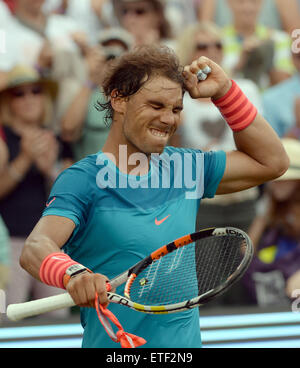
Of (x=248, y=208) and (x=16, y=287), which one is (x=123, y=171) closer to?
(x=16, y=287)

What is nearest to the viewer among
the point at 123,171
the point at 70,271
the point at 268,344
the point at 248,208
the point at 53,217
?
the point at 70,271

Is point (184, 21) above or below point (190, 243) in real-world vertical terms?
above

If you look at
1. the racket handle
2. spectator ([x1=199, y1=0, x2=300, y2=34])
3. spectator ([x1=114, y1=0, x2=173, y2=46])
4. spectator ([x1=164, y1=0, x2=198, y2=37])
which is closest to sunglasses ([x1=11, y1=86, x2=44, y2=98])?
spectator ([x1=114, y1=0, x2=173, y2=46])

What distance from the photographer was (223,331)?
4.58 meters

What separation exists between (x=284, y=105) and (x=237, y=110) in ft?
9.16

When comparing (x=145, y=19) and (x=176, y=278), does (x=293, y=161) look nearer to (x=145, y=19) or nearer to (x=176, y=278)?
(x=145, y=19)

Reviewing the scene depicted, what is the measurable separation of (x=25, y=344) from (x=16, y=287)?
19.2 inches

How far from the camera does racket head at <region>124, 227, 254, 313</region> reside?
7.95ft

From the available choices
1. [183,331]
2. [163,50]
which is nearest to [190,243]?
[183,331]

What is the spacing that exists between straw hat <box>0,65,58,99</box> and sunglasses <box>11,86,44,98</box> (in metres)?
0.04

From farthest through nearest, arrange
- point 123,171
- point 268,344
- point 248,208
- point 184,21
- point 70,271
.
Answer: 1. point 184,21
2. point 248,208
3. point 268,344
4. point 123,171
5. point 70,271

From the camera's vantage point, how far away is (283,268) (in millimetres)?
4805

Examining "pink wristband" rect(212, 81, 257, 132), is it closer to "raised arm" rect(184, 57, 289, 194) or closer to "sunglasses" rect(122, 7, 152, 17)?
"raised arm" rect(184, 57, 289, 194)

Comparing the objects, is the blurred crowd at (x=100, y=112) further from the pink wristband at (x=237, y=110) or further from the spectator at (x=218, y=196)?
the pink wristband at (x=237, y=110)
